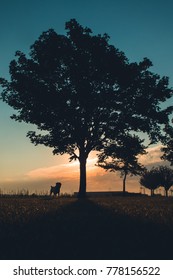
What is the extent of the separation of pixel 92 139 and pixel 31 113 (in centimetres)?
658

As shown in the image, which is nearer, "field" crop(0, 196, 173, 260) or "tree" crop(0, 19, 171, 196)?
"field" crop(0, 196, 173, 260)

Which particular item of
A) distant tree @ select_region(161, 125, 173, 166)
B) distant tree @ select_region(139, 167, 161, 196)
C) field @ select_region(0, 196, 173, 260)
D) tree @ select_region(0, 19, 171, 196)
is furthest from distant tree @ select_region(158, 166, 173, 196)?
field @ select_region(0, 196, 173, 260)

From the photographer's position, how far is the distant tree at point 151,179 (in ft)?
294

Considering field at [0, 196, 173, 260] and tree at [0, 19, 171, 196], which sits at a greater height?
tree at [0, 19, 171, 196]

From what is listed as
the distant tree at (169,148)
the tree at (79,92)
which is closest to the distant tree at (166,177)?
the distant tree at (169,148)

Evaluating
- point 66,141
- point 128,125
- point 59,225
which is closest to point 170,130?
point 128,125

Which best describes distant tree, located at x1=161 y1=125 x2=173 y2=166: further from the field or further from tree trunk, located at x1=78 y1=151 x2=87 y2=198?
the field

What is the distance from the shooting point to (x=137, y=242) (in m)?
6.42

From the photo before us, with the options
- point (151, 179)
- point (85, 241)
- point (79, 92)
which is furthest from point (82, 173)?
point (151, 179)

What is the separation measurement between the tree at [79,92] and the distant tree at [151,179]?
55095mm

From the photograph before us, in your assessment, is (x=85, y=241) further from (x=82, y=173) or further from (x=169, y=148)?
(x=169, y=148)

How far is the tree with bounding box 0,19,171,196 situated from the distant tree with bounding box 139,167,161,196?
5509 cm

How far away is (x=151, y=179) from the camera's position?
90.0 m

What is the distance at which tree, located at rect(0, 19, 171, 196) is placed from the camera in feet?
111
